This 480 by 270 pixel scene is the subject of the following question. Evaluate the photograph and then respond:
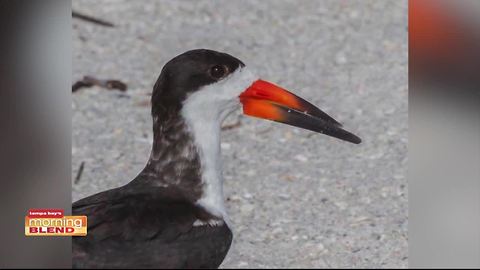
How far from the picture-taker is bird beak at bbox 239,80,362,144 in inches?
135

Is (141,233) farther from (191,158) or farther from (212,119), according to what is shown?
(212,119)

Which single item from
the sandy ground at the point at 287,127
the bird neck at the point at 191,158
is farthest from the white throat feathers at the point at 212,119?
the sandy ground at the point at 287,127

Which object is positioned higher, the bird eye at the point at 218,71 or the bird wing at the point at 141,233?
the bird eye at the point at 218,71

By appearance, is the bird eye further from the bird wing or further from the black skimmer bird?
the bird wing

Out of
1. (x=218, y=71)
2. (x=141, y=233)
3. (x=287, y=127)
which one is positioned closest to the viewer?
(x=141, y=233)

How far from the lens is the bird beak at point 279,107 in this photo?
11.2ft

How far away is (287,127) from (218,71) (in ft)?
2.62

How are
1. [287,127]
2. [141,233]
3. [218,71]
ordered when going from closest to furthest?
[141,233], [218,71], [287,127]

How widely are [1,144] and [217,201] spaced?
73cm

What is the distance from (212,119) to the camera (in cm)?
339

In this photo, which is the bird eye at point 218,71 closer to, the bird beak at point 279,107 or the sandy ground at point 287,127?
the bird beak at point 279,107

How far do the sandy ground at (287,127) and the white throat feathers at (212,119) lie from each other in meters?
0.36

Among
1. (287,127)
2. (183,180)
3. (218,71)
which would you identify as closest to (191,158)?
(183,180)

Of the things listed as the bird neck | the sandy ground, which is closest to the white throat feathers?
the bird neck
